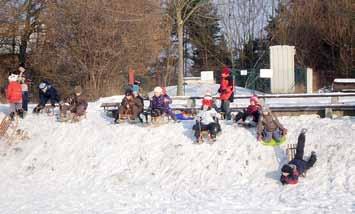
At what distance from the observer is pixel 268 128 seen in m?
13.6

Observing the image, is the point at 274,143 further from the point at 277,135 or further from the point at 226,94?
the point at 226,94

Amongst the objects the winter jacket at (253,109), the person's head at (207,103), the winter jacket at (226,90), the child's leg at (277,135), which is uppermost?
the winter jacket at (226,90)

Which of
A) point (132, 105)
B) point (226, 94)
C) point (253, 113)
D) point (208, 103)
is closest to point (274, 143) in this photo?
point (253, 113)

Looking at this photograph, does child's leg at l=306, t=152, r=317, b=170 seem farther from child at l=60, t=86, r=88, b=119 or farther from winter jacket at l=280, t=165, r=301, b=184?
child at l=60, t=86, r=88, b=119

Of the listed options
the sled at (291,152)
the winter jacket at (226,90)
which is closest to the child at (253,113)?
the winter jacket at (226,90)

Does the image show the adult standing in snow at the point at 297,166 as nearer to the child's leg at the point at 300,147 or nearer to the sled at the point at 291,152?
the child's leg at the point at 300,147

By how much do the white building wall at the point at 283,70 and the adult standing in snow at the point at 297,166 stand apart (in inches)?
669

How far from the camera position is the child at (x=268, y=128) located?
1355 centimetres

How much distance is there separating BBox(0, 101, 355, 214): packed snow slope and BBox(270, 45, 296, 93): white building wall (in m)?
14.1

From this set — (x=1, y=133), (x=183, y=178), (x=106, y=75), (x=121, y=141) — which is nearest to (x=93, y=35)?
(x=106, y=75)

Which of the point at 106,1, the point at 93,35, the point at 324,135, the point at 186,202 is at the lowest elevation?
the point at 186,202

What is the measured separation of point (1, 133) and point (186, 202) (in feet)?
Result: 25.7

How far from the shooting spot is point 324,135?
13328mm

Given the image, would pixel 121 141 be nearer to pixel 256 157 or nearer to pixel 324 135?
pixel 256 157
